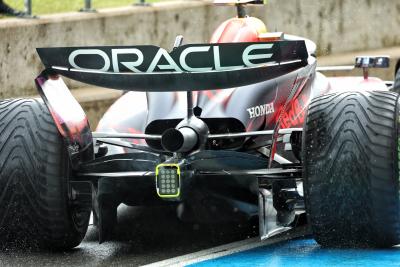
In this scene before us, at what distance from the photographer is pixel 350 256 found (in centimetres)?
757

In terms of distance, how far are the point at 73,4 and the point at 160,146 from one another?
8.29 m

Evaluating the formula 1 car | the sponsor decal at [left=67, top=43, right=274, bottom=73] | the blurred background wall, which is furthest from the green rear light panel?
the blurred background wall

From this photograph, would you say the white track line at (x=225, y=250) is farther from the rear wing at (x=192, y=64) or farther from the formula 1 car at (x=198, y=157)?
the rear wing at (x=192, y=64)

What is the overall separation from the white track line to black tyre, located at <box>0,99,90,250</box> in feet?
2.31

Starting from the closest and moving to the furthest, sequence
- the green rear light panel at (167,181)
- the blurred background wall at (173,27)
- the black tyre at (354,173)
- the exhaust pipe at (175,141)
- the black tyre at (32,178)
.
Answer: the black tyre at (354,173) < the green rear light panel at (167,181) < the exhaust pipe at (175,141) < the black tyre at (32,178) < the blurred background wall at (173,27)

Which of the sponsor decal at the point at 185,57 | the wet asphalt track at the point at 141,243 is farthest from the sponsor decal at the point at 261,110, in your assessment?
the sponsor decal at the point at 185,57

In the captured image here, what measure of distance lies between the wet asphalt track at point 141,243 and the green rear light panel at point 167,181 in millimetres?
506

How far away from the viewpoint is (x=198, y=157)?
7863mm

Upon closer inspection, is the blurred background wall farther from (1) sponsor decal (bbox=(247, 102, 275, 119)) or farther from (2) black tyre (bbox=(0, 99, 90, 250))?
(2) black tyre (bbox=(0, 99, 90, 250))

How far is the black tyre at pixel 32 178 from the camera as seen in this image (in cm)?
789

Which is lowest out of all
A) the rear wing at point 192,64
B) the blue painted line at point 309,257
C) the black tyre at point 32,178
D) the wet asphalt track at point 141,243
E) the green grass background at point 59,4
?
the wet asphalt track at point 141,243

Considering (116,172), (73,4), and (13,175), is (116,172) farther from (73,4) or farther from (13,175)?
(73,4)

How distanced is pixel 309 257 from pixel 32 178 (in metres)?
1.74

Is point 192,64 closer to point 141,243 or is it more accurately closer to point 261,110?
point 261,110
